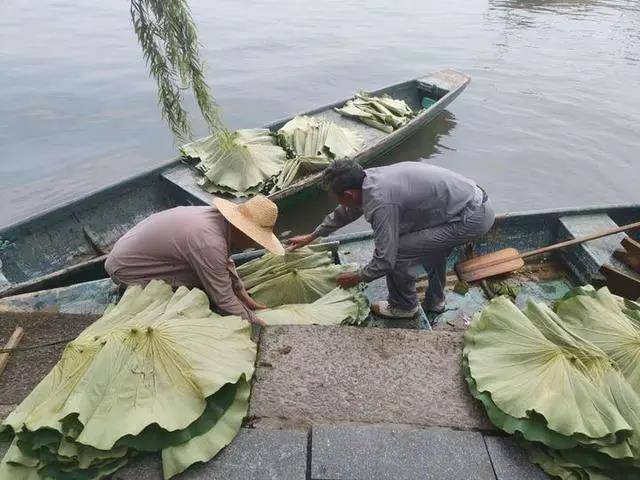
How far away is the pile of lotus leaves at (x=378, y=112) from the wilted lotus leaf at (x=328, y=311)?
17.8 feet

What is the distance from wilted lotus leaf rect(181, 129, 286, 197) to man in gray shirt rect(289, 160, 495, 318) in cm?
242

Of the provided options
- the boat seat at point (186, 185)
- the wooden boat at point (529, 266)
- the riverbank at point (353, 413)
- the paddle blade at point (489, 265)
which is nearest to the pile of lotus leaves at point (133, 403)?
the riverbank at point (353, 413)

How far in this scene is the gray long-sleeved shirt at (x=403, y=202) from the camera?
3.88 meters

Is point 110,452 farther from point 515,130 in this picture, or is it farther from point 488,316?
point 515,130

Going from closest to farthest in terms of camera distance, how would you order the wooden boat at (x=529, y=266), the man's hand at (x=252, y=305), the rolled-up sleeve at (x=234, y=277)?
the rolled-up sleeve at (x=234, y=277)
the man's hand at (x=252, y=305)
the wooden boat at (x=529, y=266)

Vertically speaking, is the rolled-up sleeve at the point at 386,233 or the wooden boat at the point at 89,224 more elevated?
the rolled-up sleeve at the point at 386,233

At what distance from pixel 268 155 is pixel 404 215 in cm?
362

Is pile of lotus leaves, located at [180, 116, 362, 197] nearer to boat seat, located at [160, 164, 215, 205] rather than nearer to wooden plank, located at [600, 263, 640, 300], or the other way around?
boat seat, located at [160, 164, 215, 205]

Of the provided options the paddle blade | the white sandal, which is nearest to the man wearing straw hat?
the white sandal

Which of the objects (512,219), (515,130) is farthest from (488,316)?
(515,130)

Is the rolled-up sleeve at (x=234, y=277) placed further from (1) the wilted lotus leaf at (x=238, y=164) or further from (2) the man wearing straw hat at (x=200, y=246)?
(1) the wilted lotus leaf at (x=238, y=164)

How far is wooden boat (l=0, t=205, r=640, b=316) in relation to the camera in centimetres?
442

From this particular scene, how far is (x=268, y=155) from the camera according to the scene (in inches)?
287

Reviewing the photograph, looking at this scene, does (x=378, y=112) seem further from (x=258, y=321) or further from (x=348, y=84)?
(x=258, y=321)
